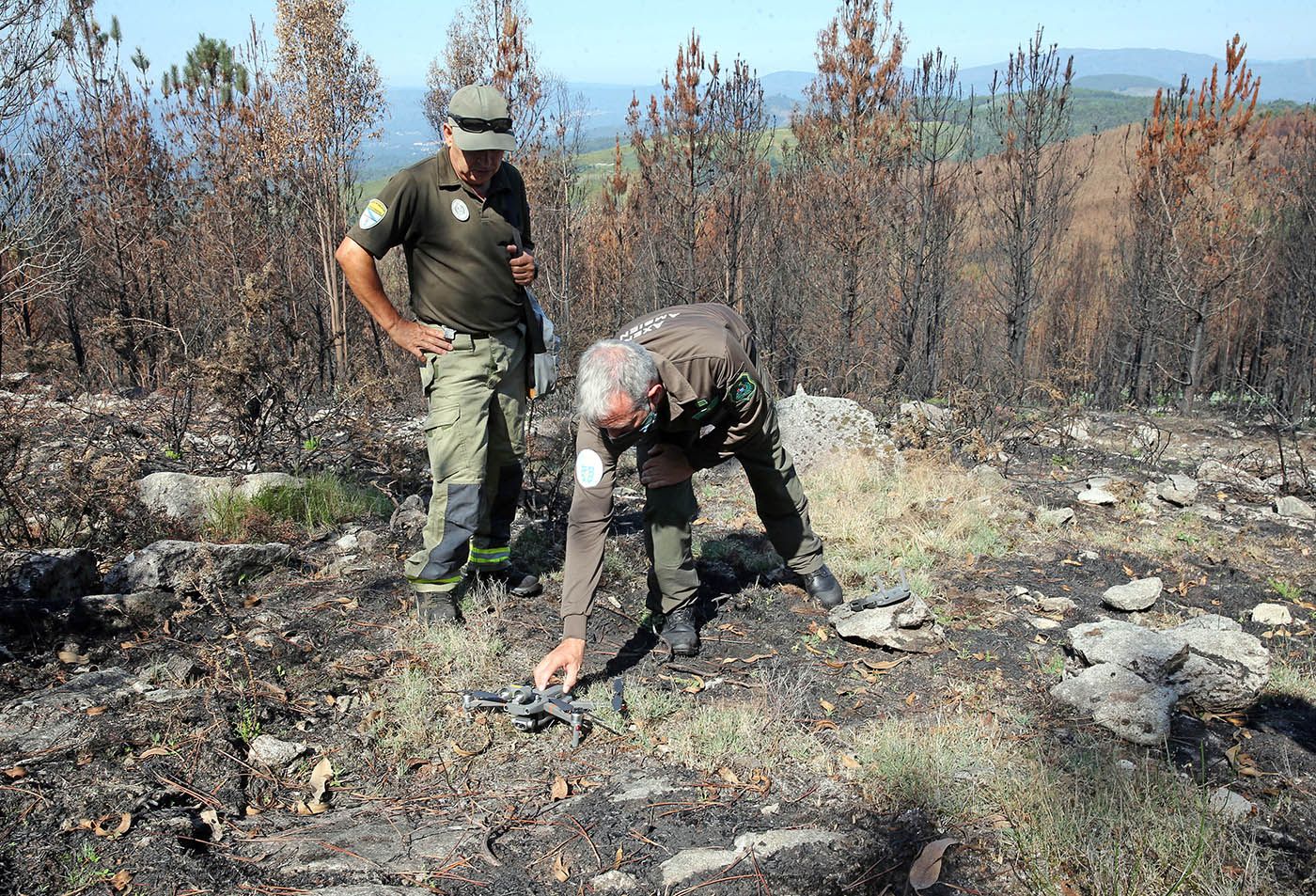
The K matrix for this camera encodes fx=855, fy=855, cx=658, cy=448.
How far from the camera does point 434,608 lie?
382cm

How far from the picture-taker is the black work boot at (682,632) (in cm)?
376

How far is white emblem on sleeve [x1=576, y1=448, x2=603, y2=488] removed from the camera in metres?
2.96

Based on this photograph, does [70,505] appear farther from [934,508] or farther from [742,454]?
[934,508]

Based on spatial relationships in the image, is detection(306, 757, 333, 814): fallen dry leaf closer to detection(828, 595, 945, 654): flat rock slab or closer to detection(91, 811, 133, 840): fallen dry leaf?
detection(91, 811, 133, 840): fallen dry leaf

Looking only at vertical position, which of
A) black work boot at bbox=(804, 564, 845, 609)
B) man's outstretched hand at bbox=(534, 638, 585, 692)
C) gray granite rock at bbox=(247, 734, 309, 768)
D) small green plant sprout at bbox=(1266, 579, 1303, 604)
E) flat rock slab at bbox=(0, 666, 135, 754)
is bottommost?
small green plant sprout at bbox=(1266, 579, 1303, 604)

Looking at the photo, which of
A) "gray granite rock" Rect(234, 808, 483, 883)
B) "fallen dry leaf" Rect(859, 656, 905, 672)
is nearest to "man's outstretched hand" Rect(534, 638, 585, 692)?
"gray granite rock" Rect(234, 808, 483, 883)

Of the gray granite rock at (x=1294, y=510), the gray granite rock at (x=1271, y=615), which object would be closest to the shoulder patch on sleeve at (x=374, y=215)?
the gray granite rock at (x=1271, y=615)

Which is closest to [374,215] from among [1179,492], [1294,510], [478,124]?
[478,124]

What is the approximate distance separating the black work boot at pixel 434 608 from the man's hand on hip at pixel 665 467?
3.45ft

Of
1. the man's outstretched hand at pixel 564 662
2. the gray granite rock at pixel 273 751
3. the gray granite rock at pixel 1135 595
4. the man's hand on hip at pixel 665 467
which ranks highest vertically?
the man's hand on hip at pixel 665 467

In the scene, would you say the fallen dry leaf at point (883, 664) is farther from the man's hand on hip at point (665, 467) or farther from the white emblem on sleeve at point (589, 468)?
the white emblem on sleeve at point (589, 468)

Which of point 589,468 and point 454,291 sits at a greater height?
point 454,291

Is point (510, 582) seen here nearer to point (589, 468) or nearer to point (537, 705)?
point (537, 705)

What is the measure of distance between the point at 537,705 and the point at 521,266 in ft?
6.27
